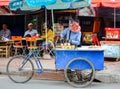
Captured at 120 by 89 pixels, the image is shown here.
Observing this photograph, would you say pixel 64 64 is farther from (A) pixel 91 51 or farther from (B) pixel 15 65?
(B) pixel 15 65

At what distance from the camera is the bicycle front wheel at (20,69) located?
1071 cm

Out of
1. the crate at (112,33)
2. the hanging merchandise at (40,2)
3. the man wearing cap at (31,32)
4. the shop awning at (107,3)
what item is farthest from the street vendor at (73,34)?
the man wearing cap at (31,32)

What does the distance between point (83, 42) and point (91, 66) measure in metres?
7.13

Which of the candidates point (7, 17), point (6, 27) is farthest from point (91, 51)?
A: point (7, 17)

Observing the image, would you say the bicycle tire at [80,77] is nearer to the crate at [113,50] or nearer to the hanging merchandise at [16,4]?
the crate at [113,50]

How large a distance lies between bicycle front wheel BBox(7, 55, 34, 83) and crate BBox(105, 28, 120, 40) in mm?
5188

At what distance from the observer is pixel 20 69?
1089cm

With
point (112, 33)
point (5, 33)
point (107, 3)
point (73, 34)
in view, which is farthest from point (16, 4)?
point (73, 34)

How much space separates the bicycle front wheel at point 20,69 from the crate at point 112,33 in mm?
5188

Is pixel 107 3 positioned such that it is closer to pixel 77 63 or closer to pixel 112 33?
pixel 112 33

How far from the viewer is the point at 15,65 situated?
10969mm

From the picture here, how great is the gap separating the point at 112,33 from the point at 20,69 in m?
5.47

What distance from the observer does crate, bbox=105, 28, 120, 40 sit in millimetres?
15273

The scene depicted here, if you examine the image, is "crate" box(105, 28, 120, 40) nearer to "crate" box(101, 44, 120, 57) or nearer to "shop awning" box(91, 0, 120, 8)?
"crate" box(101, 44, 120, 57)
